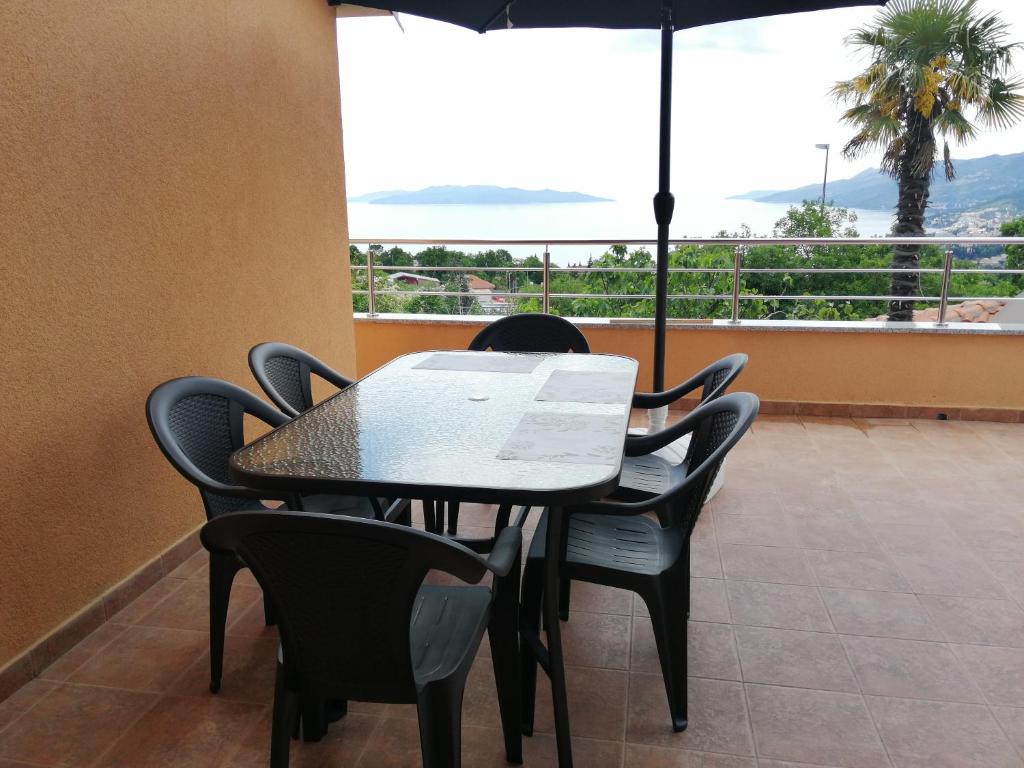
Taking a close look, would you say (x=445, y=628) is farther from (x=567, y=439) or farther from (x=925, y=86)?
(x=925, y=86)

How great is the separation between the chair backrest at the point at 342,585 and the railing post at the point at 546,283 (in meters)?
3.91

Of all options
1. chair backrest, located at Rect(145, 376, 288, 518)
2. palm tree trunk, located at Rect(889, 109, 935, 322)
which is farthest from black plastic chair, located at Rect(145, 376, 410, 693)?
palm tree trunk, located at Rect(889, 109, 935, 322)

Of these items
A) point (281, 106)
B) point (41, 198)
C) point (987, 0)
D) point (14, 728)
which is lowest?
point (14, 728)

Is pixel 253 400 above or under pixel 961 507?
above

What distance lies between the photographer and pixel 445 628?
5.23 ft

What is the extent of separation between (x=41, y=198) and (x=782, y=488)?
10.4 ft

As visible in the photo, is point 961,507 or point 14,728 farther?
point 961,507

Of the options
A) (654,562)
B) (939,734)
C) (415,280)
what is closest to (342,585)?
(654,562)

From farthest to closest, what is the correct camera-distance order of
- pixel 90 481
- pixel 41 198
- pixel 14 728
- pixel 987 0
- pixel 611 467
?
1. pixel 987 0
2. pixel 90 481
3. pixel 41 198
4. pixel 14 728
5. pixel 611 467

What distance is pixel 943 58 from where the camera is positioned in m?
6.83

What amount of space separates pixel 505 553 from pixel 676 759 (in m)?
0.73

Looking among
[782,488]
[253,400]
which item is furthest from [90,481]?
[782,488]

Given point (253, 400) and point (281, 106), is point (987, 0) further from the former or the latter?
point (253, 400)

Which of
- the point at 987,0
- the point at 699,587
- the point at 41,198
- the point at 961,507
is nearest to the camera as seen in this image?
the point at 41,198
